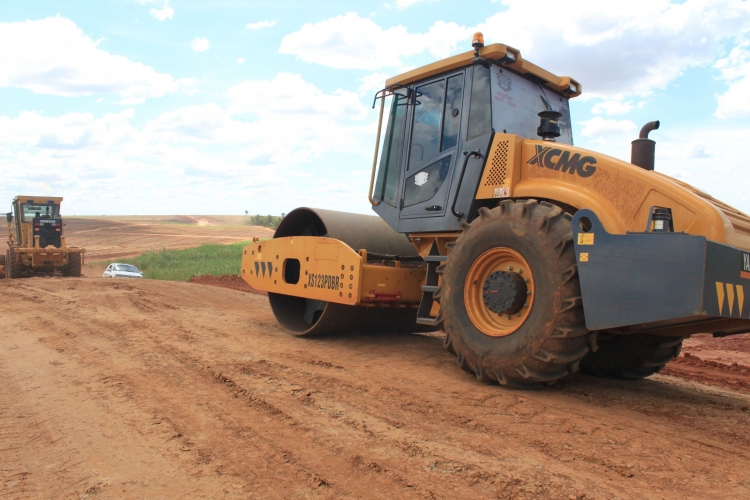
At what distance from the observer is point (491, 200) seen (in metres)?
5.50

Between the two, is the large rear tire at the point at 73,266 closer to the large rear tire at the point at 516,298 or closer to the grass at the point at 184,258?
the grass at the point at 184,258

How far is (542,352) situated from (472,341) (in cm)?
69

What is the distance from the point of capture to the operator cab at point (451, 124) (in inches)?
222

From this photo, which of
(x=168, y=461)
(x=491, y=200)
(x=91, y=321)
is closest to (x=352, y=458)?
(x=168, y=461)

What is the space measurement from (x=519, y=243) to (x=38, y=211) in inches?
864

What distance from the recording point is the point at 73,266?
2091 cm

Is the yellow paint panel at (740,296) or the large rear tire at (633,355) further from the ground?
the yellow paint panel at (740,296)

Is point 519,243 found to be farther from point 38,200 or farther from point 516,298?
point 38,200

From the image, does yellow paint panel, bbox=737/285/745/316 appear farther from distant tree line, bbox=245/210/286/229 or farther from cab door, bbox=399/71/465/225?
distant tree line, bbox=245/210/286/229

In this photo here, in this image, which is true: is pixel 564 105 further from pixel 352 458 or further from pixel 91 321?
pixel 91 321

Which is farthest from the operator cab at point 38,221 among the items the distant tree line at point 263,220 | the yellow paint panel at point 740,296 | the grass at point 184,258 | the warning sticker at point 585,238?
the distant tree line at point 263,220

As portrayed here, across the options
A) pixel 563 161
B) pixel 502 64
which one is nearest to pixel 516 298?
pixel 563 161

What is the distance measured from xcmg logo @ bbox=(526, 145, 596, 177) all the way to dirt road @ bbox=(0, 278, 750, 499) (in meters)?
1.74

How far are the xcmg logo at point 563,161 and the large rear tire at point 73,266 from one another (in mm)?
19647
